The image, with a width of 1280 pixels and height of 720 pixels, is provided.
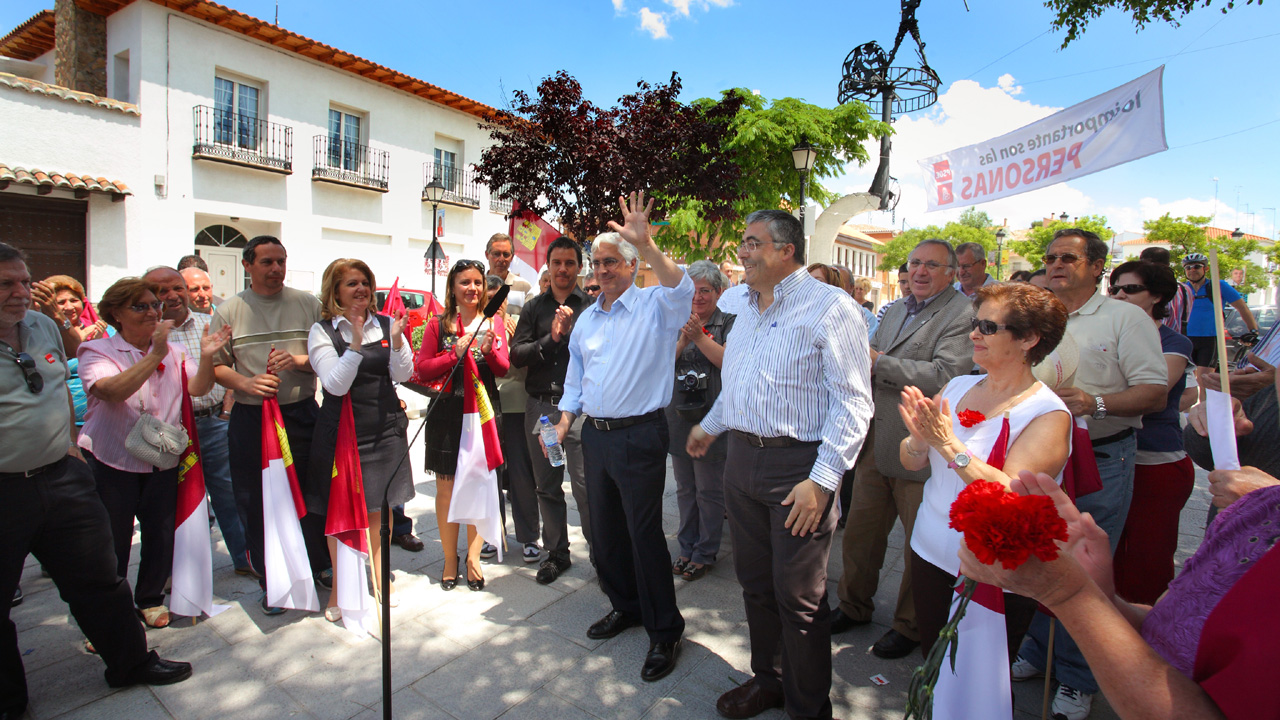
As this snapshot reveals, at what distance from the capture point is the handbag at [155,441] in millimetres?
3238

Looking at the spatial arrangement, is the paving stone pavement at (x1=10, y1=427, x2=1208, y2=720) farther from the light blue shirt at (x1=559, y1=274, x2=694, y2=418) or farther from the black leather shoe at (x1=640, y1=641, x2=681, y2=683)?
the light blue shirt at (x1=559, y1=274, x2=694, y2=418)

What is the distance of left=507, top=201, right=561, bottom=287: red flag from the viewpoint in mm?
6164

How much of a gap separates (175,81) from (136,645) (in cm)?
1556

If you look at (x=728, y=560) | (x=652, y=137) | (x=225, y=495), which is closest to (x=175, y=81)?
(x=652, y=137)

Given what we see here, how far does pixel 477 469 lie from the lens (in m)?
3.95

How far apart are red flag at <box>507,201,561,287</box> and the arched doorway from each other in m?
11.3

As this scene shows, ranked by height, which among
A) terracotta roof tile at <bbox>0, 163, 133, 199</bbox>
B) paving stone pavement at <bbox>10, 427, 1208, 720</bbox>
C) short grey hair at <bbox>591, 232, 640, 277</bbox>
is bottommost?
paving stone pavement at <bbox>10, 427, 1208, 720</bbox>

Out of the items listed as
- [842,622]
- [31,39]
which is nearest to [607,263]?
[842,622]

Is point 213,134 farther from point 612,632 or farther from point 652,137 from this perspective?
point 612,632

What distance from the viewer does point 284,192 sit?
1587 centimetres

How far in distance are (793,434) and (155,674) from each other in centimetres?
311

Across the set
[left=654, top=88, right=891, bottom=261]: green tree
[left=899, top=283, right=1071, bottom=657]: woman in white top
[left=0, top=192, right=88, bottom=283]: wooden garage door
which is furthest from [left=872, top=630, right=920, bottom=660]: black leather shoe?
[left=0, top=192, right=88, bottom=283]: wooden garage door

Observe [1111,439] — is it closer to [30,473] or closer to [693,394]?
[693,394]

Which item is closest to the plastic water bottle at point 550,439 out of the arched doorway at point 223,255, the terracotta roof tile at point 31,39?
the arched doorway at point 223,255
